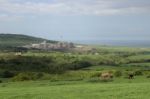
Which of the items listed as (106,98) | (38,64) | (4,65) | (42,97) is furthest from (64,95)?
(38,64)

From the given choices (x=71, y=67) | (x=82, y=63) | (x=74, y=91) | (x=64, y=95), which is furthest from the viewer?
(x=82, y=63)

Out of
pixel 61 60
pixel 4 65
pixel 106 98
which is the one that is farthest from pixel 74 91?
pixel 61 60

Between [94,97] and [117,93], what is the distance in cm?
280

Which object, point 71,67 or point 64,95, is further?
point 71,67

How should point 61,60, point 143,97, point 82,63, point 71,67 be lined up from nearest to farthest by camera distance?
point 143,97
point 71,67
point 82,63
point 61,60

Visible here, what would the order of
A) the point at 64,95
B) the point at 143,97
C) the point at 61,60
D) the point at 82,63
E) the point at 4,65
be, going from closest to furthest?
the point at 143,97
the point at 64,95
the point at 4,65
the point at 82,63
the point at 61,60

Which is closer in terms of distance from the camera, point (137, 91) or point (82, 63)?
point (137, 91)

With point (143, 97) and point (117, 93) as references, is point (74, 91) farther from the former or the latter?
point (143, 97)

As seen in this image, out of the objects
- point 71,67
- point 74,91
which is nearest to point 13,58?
point 71,67

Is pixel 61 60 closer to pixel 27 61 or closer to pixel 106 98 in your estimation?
pixel 27 61

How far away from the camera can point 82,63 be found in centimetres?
13625

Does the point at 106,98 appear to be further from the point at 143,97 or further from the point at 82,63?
the point at 82,63

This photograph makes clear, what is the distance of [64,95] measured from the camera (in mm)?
30594

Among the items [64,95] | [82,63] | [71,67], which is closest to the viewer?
[64,95]
